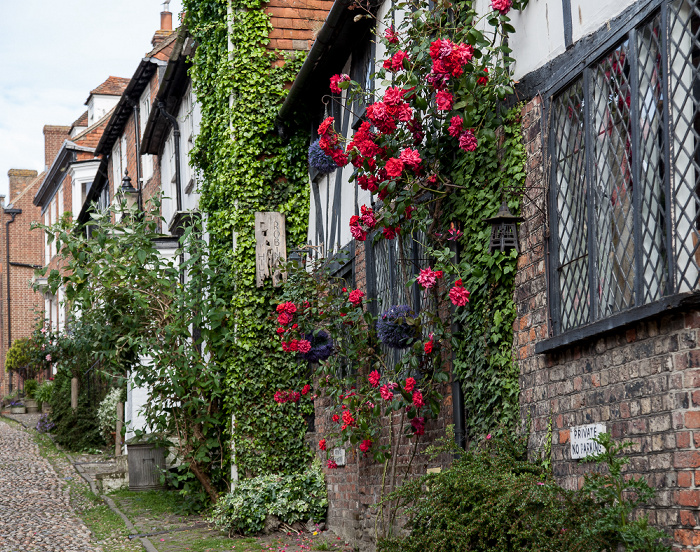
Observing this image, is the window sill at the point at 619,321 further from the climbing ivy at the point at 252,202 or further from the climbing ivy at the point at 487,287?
the climbing ivy at the point at 252,202

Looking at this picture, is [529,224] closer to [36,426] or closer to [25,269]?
[36,426]

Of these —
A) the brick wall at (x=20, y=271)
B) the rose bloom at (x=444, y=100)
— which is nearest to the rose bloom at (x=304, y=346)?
the rose bloom at (x=444, y=100)

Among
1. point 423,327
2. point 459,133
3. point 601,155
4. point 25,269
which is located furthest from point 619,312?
point 25,269

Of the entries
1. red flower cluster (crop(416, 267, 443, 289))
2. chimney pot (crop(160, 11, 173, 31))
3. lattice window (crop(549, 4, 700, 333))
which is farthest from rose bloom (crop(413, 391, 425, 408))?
chimney pot (crop(160, 11, 173, 31))

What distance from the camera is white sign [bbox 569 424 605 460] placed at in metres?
4.99

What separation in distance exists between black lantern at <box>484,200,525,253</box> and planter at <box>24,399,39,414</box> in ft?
94.9

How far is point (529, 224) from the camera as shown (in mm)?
5957

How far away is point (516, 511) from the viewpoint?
5.05 metres

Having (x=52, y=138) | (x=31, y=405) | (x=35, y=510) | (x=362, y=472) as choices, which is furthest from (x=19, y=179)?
(x=362, y=472)

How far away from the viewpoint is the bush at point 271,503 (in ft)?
36.2

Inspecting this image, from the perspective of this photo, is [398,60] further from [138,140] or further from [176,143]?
[138,140]

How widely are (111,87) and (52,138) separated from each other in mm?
9980

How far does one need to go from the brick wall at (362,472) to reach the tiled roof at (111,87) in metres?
24.4

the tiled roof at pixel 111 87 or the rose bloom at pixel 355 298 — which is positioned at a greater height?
the tiled roof at pixel 111 87
